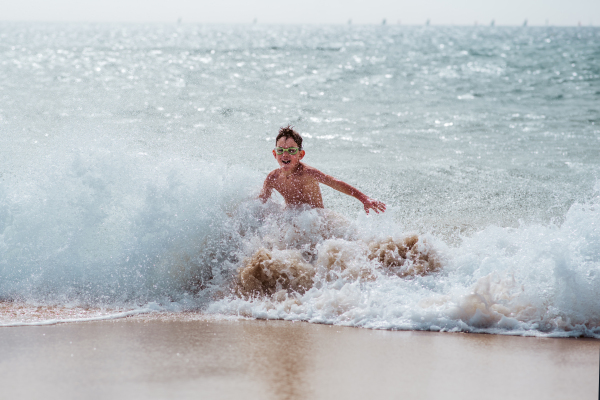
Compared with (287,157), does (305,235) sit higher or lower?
lower

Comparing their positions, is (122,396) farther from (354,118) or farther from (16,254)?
(354,118)

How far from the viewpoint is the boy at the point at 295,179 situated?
17.6 feet

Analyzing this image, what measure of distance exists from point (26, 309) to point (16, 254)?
1.00 metres

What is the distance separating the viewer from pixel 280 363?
3244 millimetres

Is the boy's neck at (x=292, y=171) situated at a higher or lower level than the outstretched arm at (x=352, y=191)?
higher

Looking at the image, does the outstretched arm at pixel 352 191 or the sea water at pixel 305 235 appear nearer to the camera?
the sea water at pixel 305 235

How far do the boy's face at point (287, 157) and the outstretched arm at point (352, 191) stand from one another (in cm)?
23

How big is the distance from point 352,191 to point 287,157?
2.30ft

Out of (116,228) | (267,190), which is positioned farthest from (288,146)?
(116,228)

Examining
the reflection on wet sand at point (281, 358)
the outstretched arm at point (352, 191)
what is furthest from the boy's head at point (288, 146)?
the reflection on wet sand at point (281, 358)

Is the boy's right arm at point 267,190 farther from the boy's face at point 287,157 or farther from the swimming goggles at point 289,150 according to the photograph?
the swimming goggles at point 289,150

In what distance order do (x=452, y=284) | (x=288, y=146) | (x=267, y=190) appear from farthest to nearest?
(x=267, y=190) < (x=288, y=146) < (x=452, y=284)

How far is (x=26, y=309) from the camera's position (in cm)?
448

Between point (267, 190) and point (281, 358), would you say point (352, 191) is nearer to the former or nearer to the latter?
point (267, 190)
